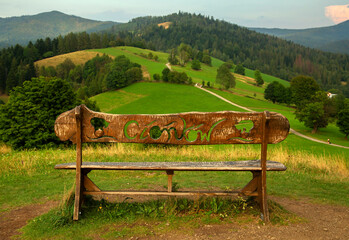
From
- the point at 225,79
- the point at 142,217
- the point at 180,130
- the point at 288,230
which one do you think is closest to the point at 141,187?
the point at 142,217

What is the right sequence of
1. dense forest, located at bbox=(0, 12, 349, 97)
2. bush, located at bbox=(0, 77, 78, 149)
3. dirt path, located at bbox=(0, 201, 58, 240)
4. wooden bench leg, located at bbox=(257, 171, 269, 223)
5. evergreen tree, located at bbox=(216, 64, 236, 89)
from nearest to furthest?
dirt path, located at bbox=(0, 201, 58, 240) < wooden bench leg, located at bbox=(257, 171, 269, 223) < bush, located at bbox=(0, 77, 78, 149) < evergreen tree, located at bbox=(216, 64, 236, 89) < dense forest, located at bbox=(0, 12, 349, 97)

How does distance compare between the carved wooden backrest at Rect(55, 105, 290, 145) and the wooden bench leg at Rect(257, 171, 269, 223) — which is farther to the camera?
the wooden bench leg at Rect(257, 171, 269, 223)

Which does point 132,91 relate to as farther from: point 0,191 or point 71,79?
point 0,191

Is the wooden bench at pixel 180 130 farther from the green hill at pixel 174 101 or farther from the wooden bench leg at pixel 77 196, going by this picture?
the green hill at pixel 174 101

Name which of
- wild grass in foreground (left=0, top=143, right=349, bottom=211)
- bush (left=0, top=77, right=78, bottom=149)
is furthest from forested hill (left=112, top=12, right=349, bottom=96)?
wild grass in foreground (left=0, top=143, right=349, bottom=211)

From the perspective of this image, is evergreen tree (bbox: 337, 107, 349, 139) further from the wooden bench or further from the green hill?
the wooden bench

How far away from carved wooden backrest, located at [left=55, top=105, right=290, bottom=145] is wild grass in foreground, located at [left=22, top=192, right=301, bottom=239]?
1.13 m

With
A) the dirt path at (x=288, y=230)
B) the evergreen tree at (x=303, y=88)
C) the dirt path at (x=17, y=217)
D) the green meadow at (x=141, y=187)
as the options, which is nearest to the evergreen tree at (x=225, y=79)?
the evergreen tree at (x=303, y=88)

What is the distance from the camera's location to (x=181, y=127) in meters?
4.12

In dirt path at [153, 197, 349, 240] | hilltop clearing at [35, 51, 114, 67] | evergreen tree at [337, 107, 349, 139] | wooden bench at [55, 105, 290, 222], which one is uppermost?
hilltop clearing at [35, 51, 114, 67]

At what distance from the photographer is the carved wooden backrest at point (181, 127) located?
4.10 m

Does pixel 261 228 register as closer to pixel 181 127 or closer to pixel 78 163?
pixel 181 127

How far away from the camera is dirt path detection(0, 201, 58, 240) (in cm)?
407

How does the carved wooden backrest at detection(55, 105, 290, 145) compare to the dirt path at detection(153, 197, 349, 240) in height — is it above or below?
above
